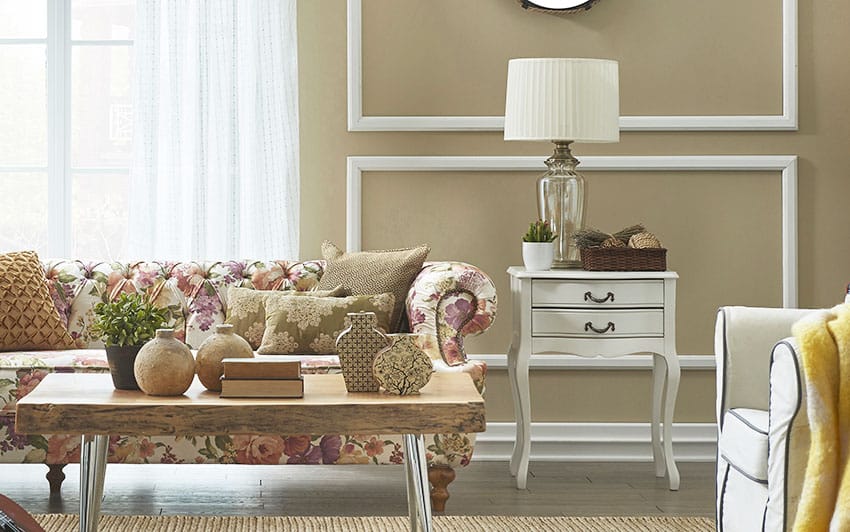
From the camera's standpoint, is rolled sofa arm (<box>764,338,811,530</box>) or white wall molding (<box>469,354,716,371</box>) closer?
rolled sofa arm (<box>764,338,811,530</box>)

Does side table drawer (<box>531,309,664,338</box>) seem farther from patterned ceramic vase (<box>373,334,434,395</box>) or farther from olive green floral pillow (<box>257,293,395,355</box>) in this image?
patterned ceramic vase (<box>373,334,434,395</box>)

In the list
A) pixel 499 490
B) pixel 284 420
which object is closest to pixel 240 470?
pixel 499 490

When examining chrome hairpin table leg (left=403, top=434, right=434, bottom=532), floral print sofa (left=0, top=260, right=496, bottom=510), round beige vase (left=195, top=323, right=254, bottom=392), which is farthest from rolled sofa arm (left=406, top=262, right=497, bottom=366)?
round beige vase (left=195, top=323, right=254, bottom=392)

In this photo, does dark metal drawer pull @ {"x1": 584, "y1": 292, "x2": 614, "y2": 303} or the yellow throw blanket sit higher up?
dark metal drawer pull @ {"x1": 584, "y1": 292, "x2": 614, "y2": 303}

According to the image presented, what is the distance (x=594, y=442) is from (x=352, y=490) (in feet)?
3.48

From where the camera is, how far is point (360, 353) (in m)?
2.25

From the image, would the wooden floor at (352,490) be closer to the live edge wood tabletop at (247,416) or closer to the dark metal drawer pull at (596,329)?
the dark metal drawer pull at (596,329)

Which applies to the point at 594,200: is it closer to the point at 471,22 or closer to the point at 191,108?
the point at 471,22

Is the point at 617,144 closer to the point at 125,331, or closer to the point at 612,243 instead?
the point at 612,243

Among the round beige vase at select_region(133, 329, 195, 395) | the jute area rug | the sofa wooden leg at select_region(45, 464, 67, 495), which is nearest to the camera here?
the round beige vase at select_region(133, 329, 195, 395)

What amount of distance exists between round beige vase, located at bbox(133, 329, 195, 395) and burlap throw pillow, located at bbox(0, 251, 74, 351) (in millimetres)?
1291

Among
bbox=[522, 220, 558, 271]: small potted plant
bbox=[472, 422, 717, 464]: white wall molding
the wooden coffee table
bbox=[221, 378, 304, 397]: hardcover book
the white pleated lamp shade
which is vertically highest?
the white pleated lamp shade

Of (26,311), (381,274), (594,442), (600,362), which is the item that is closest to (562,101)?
(381,274)

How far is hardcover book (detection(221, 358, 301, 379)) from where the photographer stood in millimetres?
2137
